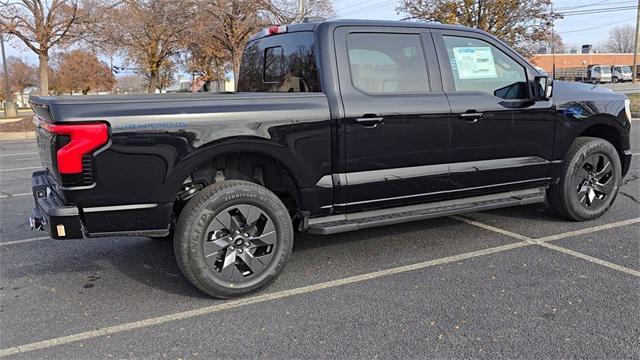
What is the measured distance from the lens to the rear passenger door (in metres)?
4.01

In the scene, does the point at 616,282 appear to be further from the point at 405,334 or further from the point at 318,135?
the point at 318,135

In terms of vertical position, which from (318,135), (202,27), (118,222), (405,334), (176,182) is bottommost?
(405,334)

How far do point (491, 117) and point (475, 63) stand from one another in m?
0.50

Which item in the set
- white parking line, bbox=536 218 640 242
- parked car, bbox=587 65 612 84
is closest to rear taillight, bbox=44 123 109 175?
white parking line, bbox=536 218 640 242

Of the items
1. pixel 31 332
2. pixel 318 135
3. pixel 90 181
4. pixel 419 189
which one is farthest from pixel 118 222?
pixel 419 189

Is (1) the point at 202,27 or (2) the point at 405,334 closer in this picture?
(2) the point at 405,334

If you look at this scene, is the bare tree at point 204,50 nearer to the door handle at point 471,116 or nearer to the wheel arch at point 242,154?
the door handle at point 471,116

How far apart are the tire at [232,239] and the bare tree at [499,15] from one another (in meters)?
18.1

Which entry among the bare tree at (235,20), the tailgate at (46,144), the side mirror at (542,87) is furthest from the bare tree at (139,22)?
the side mirror at (542,87)

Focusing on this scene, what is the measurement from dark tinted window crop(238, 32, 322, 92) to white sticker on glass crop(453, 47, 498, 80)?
1305mm

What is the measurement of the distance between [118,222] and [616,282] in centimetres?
350

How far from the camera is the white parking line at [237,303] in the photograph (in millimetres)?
3169

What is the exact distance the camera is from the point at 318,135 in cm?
387

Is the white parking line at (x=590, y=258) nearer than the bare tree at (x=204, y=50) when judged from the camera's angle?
Yes
